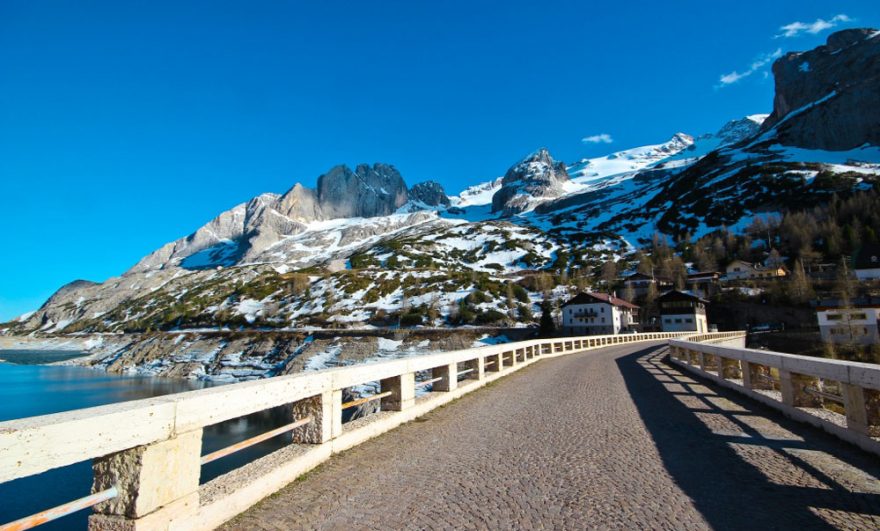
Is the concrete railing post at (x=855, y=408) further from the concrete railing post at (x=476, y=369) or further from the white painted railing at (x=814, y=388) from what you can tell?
the concrete railing post at (x=476, y=369)

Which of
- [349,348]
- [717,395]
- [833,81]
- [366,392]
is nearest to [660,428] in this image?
[717,395]

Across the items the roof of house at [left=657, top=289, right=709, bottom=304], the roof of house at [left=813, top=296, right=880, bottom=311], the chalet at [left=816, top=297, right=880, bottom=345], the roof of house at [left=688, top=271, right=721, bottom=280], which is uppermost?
the roof of house at [left=688, top=271, right=721, bottom=280]

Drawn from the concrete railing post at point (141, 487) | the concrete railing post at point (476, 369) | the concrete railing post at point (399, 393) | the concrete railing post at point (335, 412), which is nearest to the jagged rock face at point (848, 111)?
the concrete railing post at point (476, 369)

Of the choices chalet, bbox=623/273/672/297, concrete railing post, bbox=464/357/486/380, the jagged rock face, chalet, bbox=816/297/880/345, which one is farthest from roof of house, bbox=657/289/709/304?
the jagged rock face

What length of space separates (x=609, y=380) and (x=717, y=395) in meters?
4.21

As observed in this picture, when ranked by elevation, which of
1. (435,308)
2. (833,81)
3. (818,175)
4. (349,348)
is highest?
(833,81)

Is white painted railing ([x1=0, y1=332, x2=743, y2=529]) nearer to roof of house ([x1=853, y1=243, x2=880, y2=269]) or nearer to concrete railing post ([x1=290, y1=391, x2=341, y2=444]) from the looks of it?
concrete railing post ([x1=290, y1=391, x2=341, y2=444])

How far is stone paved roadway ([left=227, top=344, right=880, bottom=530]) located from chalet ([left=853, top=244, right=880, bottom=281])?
10984cm

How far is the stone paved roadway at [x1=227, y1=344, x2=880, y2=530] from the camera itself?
405cm

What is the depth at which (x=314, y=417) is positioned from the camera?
603 centimetres

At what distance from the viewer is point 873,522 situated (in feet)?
12.6

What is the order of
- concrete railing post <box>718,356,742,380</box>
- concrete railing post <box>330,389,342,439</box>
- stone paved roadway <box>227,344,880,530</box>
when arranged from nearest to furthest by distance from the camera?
1. stone paved roadway <box>227,344,880,530</box>
2. concrete railing post <box>330,389,342,439</box>
3. concrete railing post <box>718,356,742,380</box>

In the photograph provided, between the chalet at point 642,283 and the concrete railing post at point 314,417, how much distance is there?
339ft

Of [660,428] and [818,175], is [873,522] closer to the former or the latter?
[660,428]
